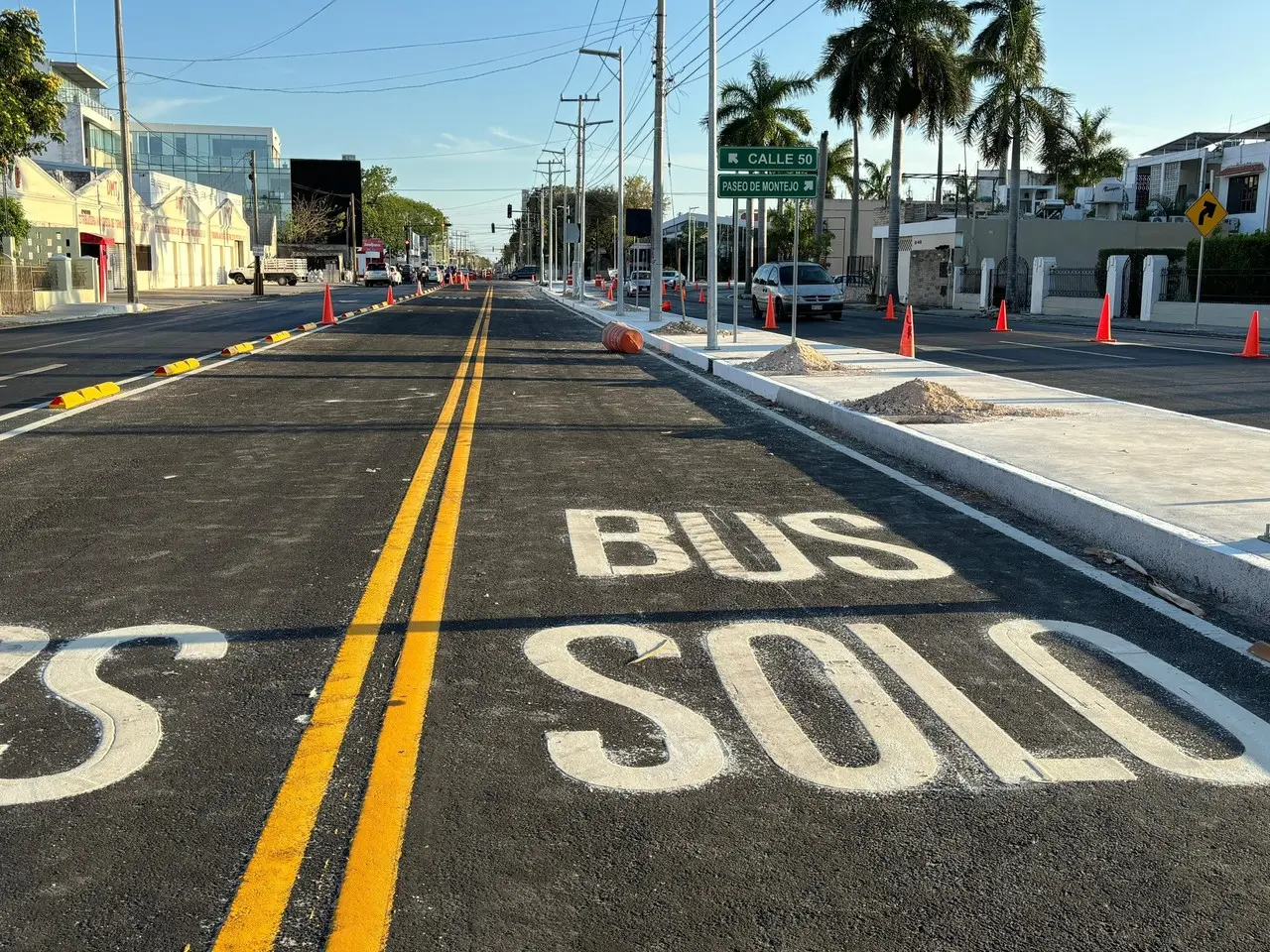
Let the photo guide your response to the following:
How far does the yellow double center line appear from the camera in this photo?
2.90 m

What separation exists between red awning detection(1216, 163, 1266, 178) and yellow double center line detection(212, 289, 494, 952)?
5948 centimetres

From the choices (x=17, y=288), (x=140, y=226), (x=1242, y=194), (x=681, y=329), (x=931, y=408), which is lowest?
(x=931, y=408)

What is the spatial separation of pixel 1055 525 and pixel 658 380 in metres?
10.4

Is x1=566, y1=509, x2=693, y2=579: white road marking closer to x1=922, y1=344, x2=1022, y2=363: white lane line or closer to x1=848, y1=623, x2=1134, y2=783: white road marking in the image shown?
x1=848, y1=623, x2=1134, y2=783: white road marking

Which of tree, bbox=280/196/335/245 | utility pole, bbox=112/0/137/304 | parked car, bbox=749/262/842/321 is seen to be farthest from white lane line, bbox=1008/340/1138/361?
tree, bbox=280/196/335/245

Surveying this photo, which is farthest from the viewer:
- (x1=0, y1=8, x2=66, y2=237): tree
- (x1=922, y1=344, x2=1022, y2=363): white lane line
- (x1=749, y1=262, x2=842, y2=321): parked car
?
(x1=749, y1=262, x2=842, y2=321): parked car

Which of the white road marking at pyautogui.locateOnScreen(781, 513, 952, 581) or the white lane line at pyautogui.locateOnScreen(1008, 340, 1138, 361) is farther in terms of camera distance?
the white lane line at pyautogui.locateOnScreen(1008, 340, 1138, 361)

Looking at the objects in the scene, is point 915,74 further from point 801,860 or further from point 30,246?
point 801,860

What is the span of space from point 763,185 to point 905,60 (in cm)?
3098

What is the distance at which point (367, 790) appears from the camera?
3598 mm

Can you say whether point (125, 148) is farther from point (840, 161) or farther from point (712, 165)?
point (840, 161)

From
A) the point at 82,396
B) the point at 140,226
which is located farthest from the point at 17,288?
the point at 140,226

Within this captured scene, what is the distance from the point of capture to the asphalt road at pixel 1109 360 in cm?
1500

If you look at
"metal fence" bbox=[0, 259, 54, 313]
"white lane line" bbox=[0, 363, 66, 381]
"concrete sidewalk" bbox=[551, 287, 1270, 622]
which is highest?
"metal fence" bbox=[0, 259, 54, 313]
